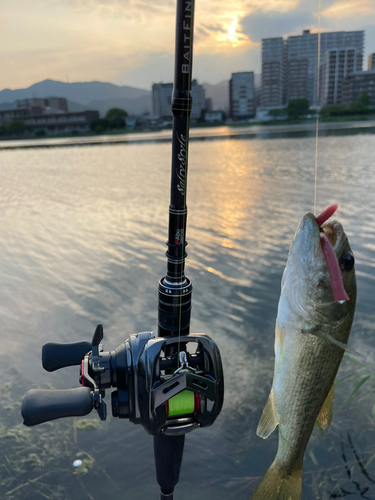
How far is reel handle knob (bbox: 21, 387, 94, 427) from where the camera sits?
1.33 metres

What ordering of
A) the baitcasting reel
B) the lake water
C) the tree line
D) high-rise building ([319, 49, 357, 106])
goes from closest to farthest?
1. the baitcasting reel
2. the lake water
3. the tree line
4. high-rise building ([319, 49, 357, 106])

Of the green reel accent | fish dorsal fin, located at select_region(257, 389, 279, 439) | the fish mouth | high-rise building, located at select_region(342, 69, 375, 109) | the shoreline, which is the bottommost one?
fish dorsal fin, located at select_region(257, 389, 279, 439)

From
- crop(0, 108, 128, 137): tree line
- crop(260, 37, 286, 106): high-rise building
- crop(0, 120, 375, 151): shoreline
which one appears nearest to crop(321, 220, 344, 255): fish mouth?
crop(0, 120, 375, 151): shoreline

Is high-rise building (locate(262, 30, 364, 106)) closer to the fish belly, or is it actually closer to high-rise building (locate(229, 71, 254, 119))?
high-rise building (locate(229, 71, 254, 119))

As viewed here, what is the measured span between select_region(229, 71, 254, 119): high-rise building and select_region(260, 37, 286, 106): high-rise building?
453 cm

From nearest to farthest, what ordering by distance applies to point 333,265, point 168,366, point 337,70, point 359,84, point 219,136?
point 333,265 < point 168,366 < point 219,136 < point 359,84 < point 337,70

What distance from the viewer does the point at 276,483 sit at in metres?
1.58

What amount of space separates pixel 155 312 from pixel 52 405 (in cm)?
388

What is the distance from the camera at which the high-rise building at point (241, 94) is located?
414 feet

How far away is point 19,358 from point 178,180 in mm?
3416

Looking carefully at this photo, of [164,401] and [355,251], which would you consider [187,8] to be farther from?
[355,251]

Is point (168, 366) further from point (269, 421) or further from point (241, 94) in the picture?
point (241, 94)

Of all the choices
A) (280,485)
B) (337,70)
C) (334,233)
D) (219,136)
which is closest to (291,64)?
(337,70)

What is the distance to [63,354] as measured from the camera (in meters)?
1.77
